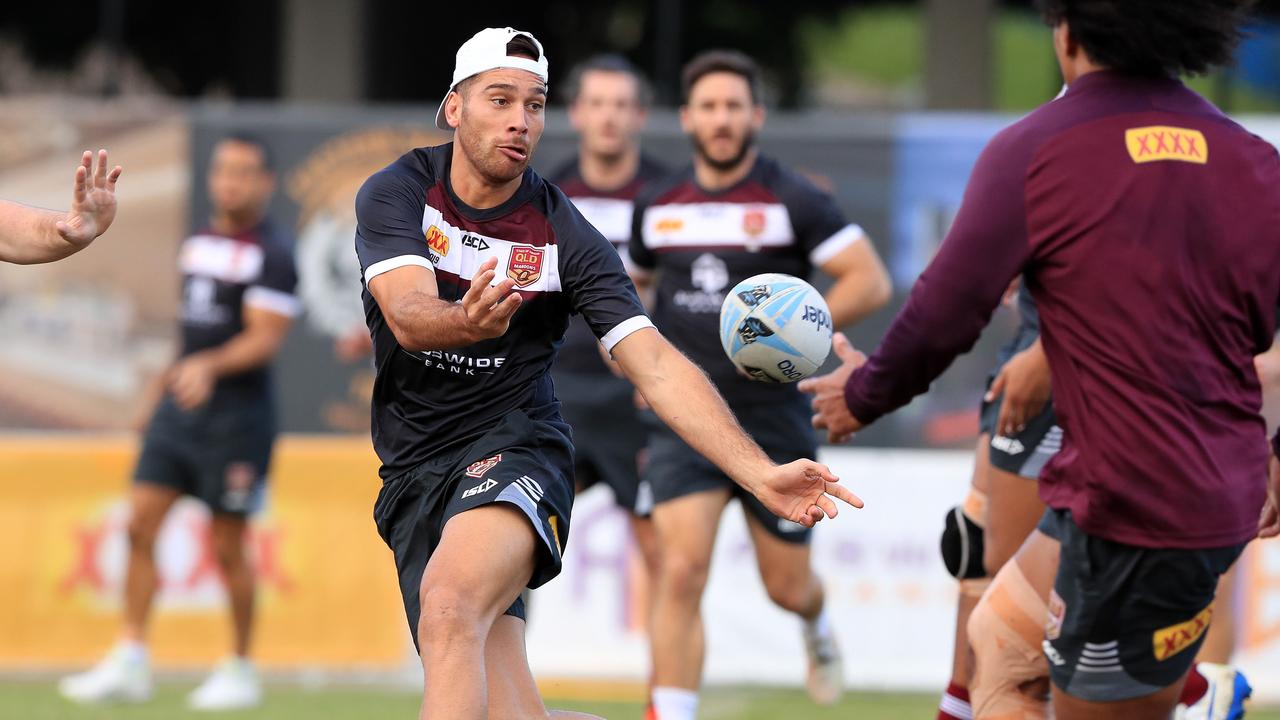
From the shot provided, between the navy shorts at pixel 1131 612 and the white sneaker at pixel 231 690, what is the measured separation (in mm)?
6147

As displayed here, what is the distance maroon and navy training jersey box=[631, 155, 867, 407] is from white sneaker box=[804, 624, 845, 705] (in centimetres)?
144

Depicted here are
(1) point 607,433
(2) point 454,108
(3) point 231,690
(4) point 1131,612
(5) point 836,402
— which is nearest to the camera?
(4) point 1131,612

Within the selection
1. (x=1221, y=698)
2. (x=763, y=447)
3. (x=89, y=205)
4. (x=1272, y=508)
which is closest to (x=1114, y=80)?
(x=1272, y=508)

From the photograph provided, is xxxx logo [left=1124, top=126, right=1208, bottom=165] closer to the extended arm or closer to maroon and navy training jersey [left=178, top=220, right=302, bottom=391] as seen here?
the extended arm

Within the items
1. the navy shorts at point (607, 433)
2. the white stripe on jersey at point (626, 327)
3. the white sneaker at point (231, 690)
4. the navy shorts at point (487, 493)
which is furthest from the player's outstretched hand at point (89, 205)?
the white sneaker at point (231, 690)

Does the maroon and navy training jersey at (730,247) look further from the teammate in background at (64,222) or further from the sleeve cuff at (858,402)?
the teammate in background at (64,222)

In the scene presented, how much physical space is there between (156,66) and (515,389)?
12.0 meters

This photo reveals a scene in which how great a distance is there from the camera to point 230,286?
31.4 ft

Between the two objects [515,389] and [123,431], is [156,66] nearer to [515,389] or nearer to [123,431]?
[123,431]

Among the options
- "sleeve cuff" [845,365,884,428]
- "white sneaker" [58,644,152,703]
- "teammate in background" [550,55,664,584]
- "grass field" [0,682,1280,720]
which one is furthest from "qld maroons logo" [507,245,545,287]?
"white sneaker" [58,644,152,703]

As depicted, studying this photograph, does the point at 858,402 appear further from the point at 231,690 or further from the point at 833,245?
the point at 231,690

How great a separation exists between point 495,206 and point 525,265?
220 millimetres

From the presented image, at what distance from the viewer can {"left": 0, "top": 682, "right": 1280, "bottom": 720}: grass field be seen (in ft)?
28.9

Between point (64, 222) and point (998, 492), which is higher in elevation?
point (64, 222)
